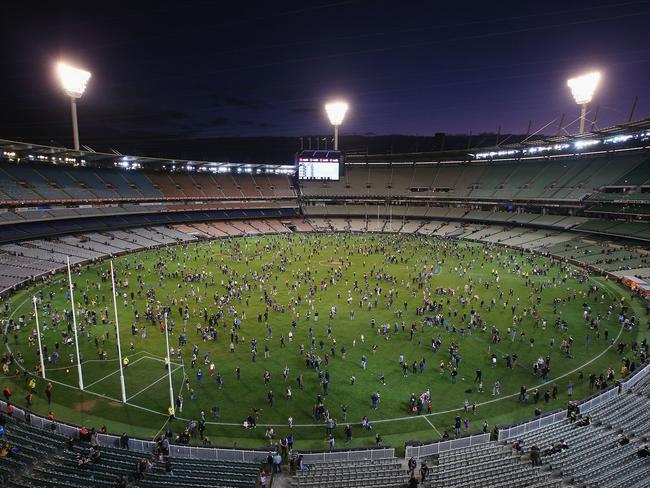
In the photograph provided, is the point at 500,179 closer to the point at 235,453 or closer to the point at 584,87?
the point at 584,87

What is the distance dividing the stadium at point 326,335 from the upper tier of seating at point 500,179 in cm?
53

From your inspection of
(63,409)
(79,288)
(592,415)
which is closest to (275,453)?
(63,409)

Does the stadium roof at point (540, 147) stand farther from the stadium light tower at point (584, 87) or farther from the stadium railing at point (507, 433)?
the stadium railing at point (507, 433)

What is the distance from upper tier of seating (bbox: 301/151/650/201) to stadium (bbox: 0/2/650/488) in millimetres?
531

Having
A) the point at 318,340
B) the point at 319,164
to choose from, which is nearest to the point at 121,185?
the point at 319,164

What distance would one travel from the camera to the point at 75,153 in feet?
192

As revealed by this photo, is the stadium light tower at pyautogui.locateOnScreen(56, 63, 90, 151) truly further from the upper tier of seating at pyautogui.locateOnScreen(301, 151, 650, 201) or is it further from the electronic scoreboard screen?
the upper tier of seating at pyautogui.locateOnScreen(301, 151, 650, 201)

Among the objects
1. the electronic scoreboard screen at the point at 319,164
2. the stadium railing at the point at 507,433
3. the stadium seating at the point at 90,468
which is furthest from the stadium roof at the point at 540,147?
the stadium seating at the point at 90,468

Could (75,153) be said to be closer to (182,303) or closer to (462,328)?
(182,303)

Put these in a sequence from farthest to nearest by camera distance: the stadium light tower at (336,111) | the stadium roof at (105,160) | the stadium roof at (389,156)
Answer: the stadium light tower at (336,111) → the stadium roof at (105,160) → the stadium roof at (389,156)

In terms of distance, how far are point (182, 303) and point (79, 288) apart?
37.4 ft

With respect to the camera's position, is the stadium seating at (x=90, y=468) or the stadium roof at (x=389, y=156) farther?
the stadium roof at (x=389, y=156)

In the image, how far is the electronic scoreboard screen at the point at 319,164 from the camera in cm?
7912

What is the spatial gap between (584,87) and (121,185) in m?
73.8
